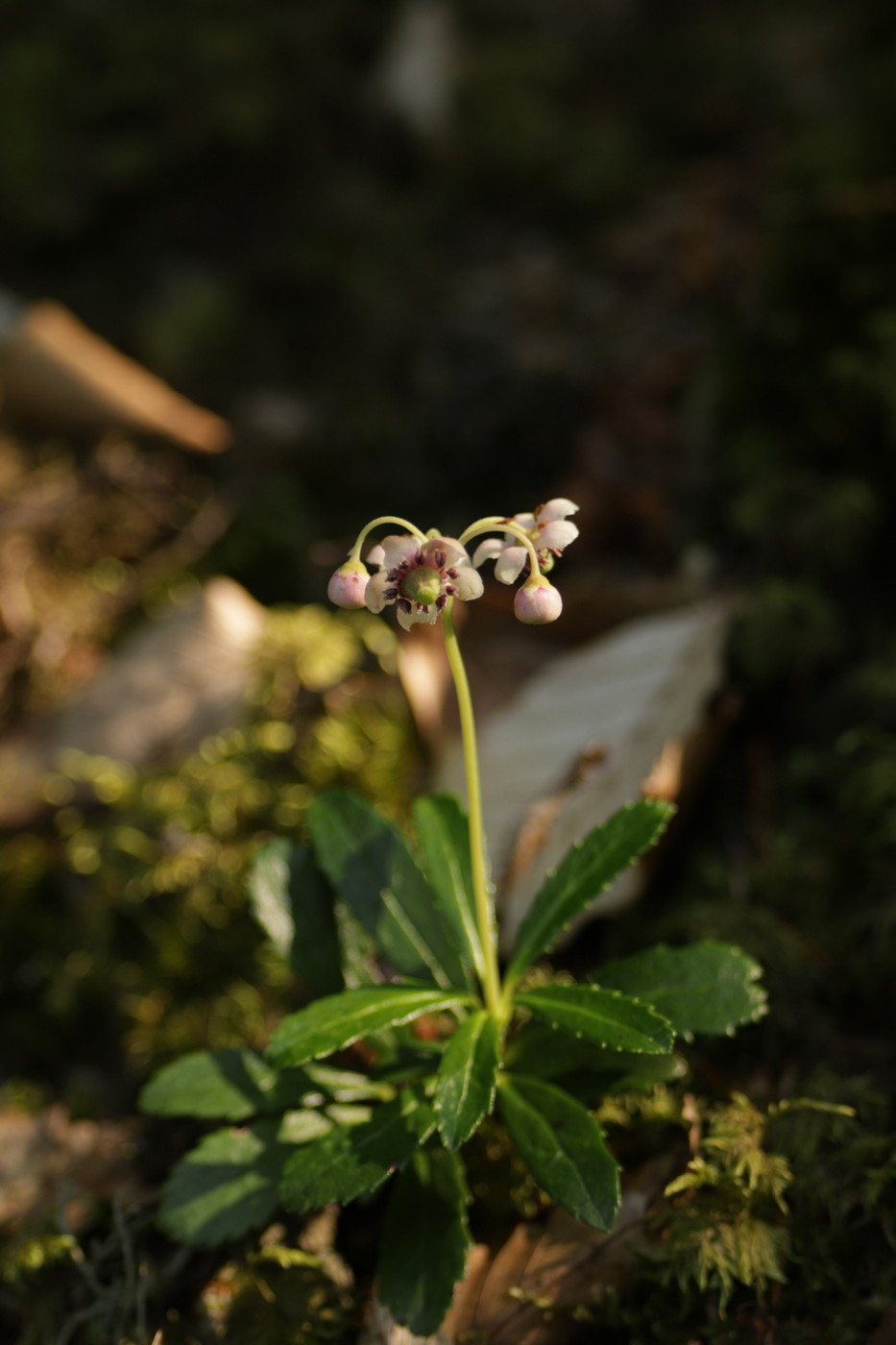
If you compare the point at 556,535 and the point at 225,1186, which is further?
the point at 225,1186

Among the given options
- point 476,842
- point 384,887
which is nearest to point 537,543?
point 476,842

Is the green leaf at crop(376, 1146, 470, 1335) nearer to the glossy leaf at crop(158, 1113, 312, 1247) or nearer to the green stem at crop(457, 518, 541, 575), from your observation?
the glossy leaf at crop(158, 1113, 312, 1247)

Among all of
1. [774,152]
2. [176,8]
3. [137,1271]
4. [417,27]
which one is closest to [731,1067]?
[137,1271]

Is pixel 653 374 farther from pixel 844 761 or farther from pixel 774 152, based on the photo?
pixel 844 761

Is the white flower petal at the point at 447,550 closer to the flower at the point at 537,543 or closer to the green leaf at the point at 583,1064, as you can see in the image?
the flower at the point at 537,543

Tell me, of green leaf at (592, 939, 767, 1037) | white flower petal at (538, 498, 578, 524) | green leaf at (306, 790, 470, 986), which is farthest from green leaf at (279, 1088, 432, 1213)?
white flower petal at (538, 498, 578, 524)

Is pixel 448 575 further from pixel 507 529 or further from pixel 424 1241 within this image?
pixel 424 1241

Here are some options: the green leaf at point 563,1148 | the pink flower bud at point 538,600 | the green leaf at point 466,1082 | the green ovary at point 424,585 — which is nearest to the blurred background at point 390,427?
the green leaf at point 563,1148
